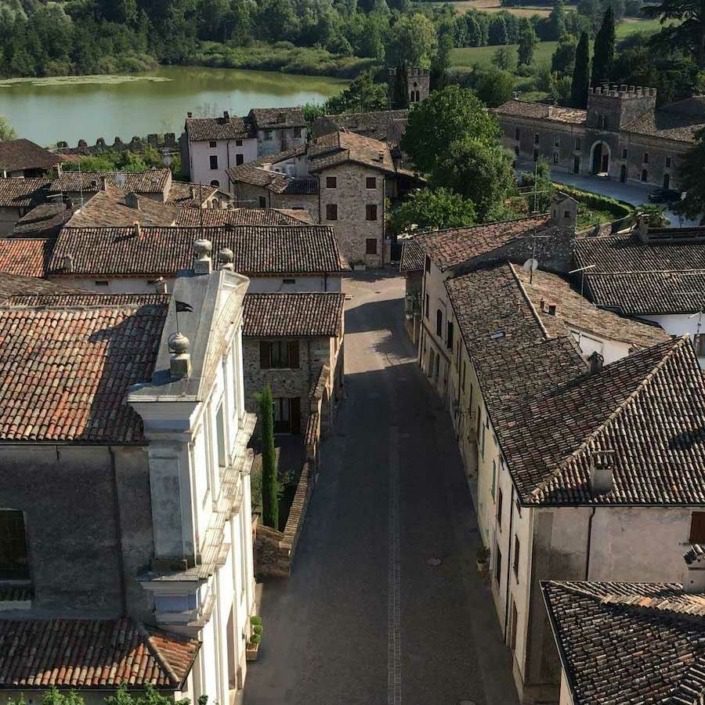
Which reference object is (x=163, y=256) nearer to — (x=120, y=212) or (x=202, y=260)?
(x=120, y=212)

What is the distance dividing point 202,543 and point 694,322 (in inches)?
891

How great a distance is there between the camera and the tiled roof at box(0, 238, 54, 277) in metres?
35.7

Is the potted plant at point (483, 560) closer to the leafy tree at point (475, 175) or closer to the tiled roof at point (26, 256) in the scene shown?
the tiled roof at point (26, 256)

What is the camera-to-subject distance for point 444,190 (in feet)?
174

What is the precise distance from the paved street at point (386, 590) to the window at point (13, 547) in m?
6.69

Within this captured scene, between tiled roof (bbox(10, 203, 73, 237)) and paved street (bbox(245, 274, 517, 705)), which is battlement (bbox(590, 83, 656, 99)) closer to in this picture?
tiled roof (bbox(10, 203, 73, 237))

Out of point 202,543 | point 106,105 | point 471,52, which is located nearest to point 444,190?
point 202,543

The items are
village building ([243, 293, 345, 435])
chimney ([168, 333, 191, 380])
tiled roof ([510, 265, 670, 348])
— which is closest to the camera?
chimney ([168, 333, 191, 380])

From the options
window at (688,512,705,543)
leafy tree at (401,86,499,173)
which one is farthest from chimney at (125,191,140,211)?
window at (688,512,705,543)

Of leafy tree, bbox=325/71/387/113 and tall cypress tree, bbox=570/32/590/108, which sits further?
leafy tree, bbox=325/71/387/113

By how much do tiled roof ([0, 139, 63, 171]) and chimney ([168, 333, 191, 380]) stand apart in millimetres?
58653

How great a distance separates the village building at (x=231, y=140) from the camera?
70.9 meters

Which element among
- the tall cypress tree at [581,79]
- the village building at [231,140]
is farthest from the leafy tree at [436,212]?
the tall cypress tree at [581,79]

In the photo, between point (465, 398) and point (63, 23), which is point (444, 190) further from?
point (63, 23)
